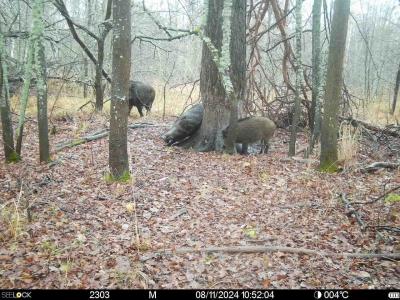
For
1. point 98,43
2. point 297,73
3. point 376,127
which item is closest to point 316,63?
point 297,73

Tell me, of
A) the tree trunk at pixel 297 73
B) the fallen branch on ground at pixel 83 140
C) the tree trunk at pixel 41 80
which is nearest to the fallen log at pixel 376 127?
the tree trunk at pixel 297 73

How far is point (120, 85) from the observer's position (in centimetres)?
603

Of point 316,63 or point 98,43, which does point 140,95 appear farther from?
point 316,63

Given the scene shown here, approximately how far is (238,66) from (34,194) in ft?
16.7

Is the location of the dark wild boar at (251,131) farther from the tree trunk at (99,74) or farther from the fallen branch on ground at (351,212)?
the tree trunk at (99,74)

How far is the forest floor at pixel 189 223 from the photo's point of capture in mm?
3973

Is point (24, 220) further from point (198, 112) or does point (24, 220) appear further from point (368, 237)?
point (198, 112)

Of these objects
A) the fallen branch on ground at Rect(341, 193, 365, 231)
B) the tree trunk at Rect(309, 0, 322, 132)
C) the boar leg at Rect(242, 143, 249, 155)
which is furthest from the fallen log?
the fallen branch on ground at Rect(341, 193, 365, 231)

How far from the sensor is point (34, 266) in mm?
4023

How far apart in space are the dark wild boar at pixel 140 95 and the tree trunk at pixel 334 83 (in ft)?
22.4

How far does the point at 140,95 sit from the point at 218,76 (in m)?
4.81

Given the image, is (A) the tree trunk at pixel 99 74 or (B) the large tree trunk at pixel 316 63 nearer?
(B) the large tree trunk at pixel 316 63

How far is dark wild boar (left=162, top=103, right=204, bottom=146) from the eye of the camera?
29.9 ft

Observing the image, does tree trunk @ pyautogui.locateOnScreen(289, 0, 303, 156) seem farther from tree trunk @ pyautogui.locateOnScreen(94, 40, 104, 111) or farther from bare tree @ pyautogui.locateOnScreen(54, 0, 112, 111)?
tree trunk @ pyautogui.locateOnScreen(94, 40, 104, 111)
